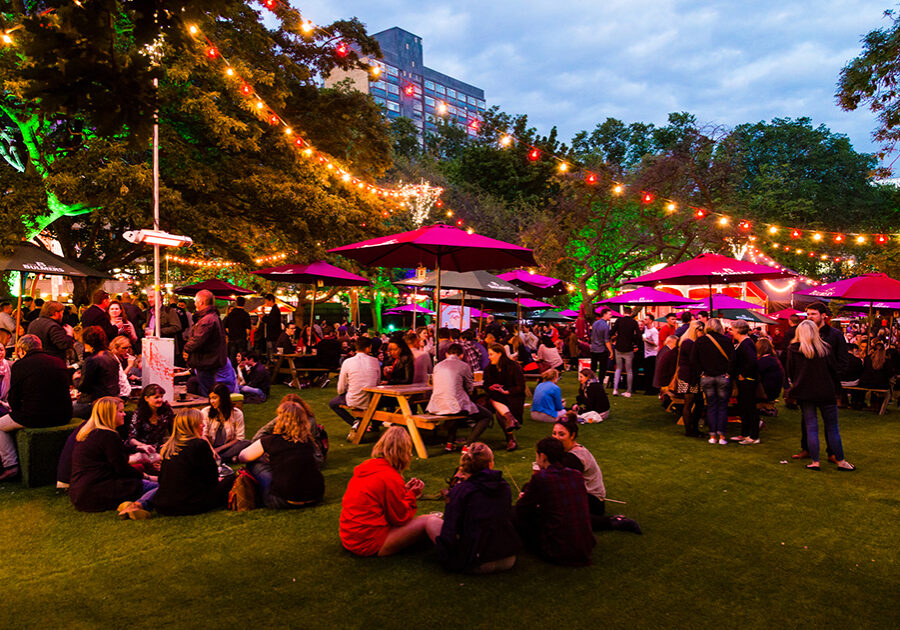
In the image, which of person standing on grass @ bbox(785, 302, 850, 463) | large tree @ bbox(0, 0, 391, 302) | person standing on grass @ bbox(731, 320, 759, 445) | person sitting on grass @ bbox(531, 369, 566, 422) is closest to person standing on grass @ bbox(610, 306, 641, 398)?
person sitting on grass @ bbox(531, 369, 566, 422)

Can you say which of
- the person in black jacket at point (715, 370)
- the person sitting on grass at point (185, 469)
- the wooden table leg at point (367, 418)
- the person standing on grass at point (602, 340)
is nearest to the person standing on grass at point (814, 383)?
the person in black jacket at point (715, 370)

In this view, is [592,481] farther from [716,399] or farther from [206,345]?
[206,345]

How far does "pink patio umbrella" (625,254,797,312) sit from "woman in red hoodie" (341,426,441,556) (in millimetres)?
6488

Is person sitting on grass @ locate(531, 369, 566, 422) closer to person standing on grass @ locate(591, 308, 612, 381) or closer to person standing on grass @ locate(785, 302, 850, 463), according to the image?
person standing on grass @ locate(785, 302, 850, 463)

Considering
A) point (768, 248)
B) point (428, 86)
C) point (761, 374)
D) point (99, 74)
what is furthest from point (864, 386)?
point (428, 86)

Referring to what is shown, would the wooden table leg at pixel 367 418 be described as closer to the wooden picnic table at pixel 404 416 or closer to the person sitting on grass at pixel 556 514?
the wooden picnic table at pixel 404 416

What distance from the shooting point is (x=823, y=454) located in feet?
23.7

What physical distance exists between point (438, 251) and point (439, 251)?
0.06 feet

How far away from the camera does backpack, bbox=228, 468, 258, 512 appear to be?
4.93 m

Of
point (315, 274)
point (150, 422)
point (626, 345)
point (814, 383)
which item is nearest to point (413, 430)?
point (150, 422)

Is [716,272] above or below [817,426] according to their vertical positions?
above

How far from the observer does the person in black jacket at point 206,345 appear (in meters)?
7.40

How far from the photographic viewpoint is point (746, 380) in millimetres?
7934

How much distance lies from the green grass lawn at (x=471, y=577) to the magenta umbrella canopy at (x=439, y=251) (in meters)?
2.98
